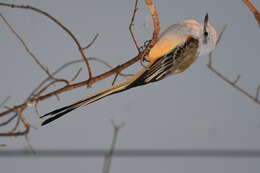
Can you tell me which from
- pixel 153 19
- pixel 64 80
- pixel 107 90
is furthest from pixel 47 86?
pixel 153 19

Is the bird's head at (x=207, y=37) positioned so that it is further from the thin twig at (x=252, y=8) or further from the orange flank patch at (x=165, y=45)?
the thin twig at (x=252, y=8)

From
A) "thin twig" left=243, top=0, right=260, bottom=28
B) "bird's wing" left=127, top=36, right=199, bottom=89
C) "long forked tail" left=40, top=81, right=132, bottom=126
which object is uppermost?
"bird's wing" left=127, top=36, right=199, bottom=89

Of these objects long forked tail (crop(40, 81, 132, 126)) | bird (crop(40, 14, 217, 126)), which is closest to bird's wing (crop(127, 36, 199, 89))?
bird (crop(40, 14, 217, 126))

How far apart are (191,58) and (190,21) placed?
6.5 inches

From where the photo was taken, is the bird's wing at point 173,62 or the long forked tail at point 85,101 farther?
the bird's wing at point 173,62

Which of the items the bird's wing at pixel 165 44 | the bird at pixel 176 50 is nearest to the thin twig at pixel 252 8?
the bird at pixel 176 50

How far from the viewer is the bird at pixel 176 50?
100 centimetres

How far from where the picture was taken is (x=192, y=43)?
3.64 ft

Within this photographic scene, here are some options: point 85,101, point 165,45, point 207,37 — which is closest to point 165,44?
point 165,45

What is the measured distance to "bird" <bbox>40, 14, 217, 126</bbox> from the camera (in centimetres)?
100

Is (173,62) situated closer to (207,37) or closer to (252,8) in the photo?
(207,37)

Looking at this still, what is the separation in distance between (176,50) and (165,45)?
0.08 m

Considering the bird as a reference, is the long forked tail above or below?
below

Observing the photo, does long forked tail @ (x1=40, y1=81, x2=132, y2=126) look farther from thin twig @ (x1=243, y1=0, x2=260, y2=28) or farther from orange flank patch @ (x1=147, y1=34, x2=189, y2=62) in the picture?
thin twig @ (x1=243, y1=0, x2=260, y2=28)
